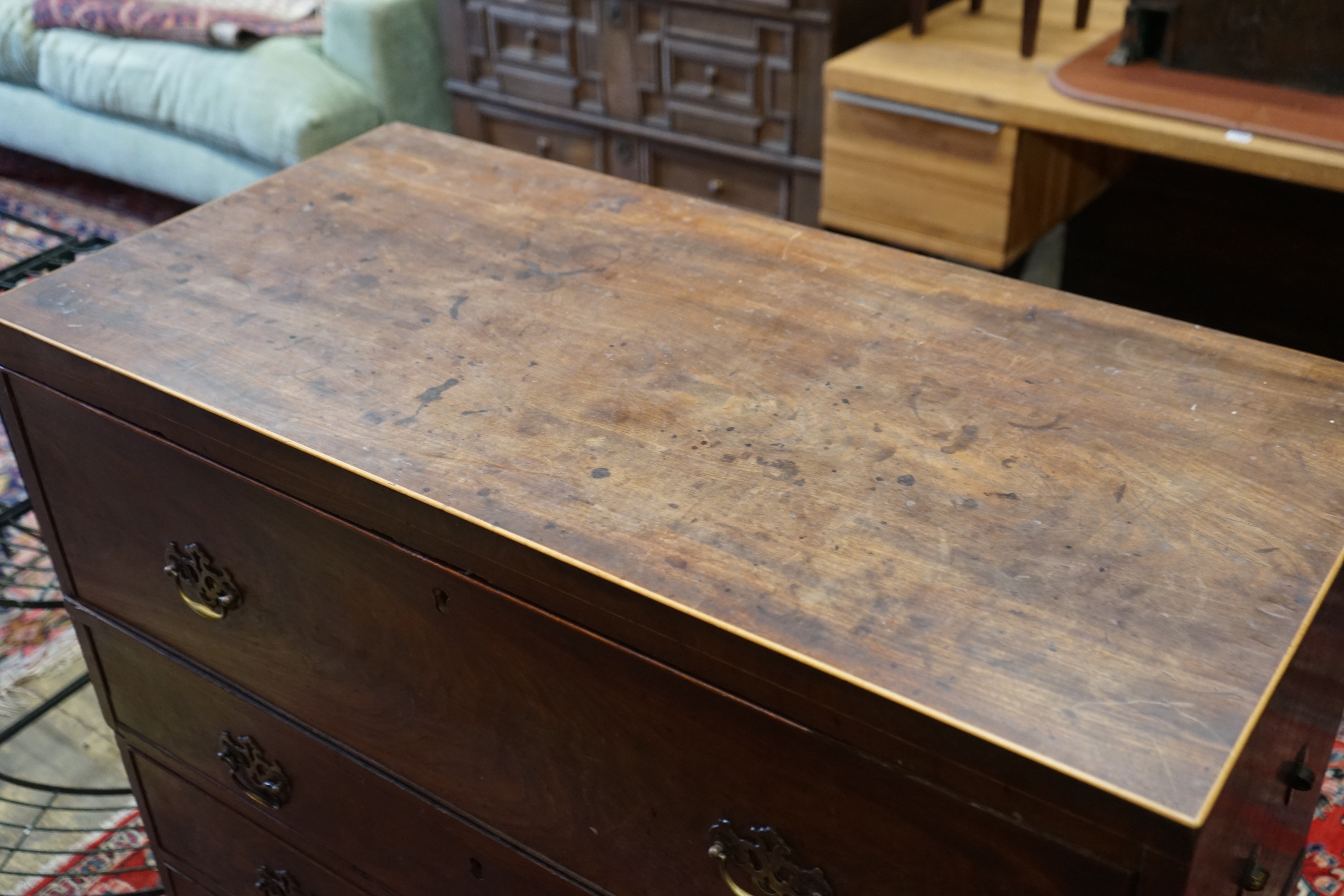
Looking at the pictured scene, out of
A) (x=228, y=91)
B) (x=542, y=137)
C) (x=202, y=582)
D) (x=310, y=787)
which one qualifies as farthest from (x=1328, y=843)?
(x=228, y=91)

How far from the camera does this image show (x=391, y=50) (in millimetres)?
2660

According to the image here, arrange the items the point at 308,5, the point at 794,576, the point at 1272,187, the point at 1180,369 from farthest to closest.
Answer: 1. the point at 308,5
2. the point at 1272,187
3. the point at 1180,369
4. the point at 794,576

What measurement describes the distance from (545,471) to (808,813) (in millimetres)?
266

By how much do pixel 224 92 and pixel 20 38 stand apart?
0.83 meters

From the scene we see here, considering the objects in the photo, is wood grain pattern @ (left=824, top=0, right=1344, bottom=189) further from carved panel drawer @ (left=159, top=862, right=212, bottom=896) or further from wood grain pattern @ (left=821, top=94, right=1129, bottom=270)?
carved panel drawer @ (left=159, top=862, right=212, bottom=896)

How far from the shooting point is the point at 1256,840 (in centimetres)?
77

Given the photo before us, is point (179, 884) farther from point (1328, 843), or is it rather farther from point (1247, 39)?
point (1247, 39)

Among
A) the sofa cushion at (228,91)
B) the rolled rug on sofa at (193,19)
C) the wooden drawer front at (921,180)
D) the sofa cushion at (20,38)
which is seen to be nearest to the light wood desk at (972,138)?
the wooden drawer front at (921,180)

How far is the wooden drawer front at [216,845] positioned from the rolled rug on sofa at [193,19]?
6.62 feet

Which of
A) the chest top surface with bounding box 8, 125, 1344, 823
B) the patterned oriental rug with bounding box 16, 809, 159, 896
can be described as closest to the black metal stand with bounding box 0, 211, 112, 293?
the chest top surface with bounding box 8, 125, 1344, 823

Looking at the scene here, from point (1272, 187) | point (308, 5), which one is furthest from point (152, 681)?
point (308, 5)

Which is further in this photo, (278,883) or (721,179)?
(721,179)

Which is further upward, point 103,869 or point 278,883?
point 278,883

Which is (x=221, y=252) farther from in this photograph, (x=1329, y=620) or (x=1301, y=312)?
(x=1301, y=312)
